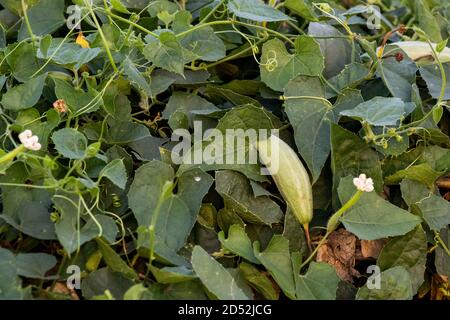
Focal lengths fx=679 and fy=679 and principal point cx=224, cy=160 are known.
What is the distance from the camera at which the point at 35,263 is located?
829 millimetres

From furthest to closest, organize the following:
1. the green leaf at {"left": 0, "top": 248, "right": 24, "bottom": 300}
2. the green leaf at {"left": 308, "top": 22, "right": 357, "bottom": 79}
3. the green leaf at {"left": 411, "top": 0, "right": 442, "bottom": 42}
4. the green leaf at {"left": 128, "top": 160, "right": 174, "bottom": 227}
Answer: the green leaf at {"left": 411, "top": 0, "right": 442, "bottom": 42}
the green leaf at {"left": 308, "top": 22, "right": 357, "bottom": 79}
the green leaf at {"left": 128, "top": 160, "right": 174, "bottom": 227}
the green leaf at {"left": 0, "top": 248, "right": 24, "bottom": 300}

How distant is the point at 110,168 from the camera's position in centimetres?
88

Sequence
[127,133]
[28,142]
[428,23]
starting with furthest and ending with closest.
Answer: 1. [428,23]
2. [127,133]
3. [28,142]

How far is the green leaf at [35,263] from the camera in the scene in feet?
2.69

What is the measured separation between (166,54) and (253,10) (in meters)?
0.16

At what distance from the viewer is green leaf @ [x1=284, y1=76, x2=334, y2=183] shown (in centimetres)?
98

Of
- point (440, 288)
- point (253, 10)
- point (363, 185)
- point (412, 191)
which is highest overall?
point (253, 10)

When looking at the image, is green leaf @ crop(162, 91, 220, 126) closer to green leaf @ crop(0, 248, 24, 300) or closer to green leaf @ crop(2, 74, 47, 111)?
green leaf @ crop(2, 74, 47, 111)

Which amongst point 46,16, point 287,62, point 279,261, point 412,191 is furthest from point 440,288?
point 46,16

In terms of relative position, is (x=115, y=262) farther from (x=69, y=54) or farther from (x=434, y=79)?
(x=434, y=79)

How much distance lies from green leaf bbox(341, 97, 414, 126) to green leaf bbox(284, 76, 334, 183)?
2.0 inches

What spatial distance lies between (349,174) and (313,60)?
0.20 m

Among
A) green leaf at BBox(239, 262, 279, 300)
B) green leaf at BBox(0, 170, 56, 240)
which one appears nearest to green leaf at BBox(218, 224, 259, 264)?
green leaf at BBox(239, 262, 279, 300)

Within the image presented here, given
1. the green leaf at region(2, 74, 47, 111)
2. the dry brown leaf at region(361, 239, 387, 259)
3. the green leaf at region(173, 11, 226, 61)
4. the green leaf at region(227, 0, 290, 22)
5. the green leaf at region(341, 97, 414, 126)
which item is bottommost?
the dry brown leaf at region(361, 239, 387, 259)
